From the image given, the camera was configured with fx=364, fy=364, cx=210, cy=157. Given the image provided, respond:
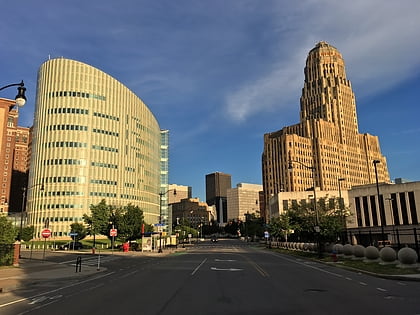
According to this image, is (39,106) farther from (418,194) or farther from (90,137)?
(418,194)

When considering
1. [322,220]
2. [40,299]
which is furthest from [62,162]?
[40,299]

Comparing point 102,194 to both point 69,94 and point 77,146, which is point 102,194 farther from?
point 69,94

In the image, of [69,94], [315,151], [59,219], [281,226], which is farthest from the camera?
[315,151]

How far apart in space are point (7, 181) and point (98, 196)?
7667cm

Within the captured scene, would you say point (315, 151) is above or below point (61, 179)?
above

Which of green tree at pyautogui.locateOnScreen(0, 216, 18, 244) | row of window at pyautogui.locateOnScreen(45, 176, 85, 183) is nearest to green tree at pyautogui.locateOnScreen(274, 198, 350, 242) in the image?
green tree at pyautogui.locateOnScreen(0, 216, 18, 244)

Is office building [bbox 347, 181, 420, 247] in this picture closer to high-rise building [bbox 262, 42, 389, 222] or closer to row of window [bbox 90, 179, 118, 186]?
row of window [bbox 90, 179, 118, 186]

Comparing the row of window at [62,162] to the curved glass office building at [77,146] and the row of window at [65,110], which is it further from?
the row of window at [65,110]

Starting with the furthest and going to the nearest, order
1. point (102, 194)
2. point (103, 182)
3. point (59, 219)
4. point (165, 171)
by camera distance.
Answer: point (165, 171) → point (103, 182) → point (102, 194) → point (59, 219)

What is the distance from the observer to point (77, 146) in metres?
111

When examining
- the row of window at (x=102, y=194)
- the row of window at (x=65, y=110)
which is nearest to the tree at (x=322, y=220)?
the row of window at (x=102, y=194)

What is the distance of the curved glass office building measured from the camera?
109 m

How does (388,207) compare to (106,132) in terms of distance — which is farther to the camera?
Answer: (106,132)

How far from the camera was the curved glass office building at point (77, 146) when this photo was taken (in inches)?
4294
